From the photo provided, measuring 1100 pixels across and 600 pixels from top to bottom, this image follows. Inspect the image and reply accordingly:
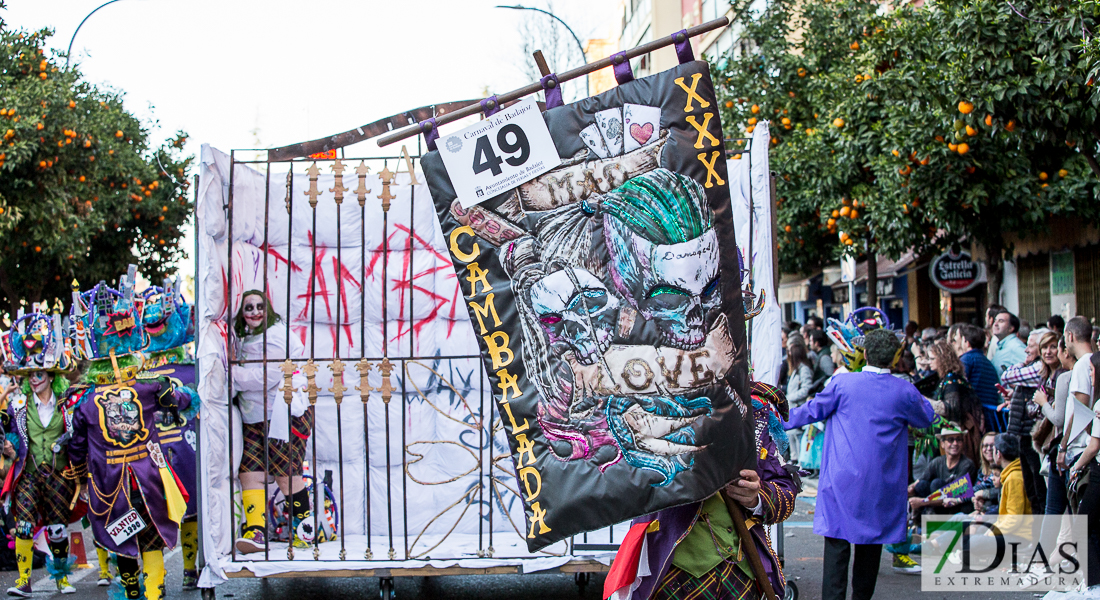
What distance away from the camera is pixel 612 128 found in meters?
2.95

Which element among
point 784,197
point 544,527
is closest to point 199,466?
point 544,527

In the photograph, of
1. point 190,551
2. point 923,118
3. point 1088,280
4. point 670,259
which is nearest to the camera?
point 670,259

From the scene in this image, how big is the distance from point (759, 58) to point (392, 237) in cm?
1027

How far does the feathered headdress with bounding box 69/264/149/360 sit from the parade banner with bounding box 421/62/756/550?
446 cm

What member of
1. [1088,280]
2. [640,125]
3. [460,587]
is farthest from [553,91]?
[1088,280]

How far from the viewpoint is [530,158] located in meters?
2.96

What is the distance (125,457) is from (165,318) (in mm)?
1058

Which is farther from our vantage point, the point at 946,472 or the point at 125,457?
the point at 946,472

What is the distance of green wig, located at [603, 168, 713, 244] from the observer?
9.43ft

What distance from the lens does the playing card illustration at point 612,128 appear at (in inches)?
116

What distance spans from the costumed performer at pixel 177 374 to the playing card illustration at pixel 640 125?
4.21m

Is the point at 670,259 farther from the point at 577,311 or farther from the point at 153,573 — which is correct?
the point at 153,573

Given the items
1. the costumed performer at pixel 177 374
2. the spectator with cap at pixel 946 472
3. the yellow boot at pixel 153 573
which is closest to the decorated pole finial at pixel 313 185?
the costumed performer at pixel 177 374
